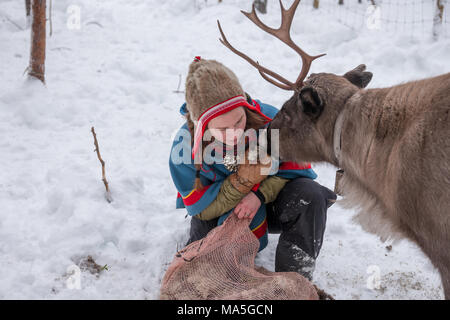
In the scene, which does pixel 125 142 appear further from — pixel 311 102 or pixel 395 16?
pixel 395 16

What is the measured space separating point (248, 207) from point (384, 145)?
38.3 inches

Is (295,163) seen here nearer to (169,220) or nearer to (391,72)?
(169,220)

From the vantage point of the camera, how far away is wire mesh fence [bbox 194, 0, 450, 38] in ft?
23.2

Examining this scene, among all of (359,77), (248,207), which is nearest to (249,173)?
(248,207)

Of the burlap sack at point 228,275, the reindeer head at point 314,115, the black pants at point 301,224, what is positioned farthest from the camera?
the black pants at point 301,224

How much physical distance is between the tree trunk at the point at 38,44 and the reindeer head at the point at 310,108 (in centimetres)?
368

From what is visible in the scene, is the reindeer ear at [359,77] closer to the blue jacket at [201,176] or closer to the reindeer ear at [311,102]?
the reindeer ear at [311,102]

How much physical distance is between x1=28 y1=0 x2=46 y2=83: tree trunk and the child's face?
3796mm

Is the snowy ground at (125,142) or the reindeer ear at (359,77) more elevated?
the reindeer ear at (359,77)

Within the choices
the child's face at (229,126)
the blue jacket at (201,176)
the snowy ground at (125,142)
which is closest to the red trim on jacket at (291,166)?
the blue jacket at (201,176)

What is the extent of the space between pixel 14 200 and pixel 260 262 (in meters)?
2.22

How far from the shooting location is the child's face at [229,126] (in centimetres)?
246

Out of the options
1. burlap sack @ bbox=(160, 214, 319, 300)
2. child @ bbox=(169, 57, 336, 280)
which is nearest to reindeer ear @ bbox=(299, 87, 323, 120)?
child @ bbox=(169, 57, 336, 280)

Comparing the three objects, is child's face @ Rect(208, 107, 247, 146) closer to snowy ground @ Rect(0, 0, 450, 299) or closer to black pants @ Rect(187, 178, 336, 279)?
black pants @ Rect(187, 178, 336, 279)
